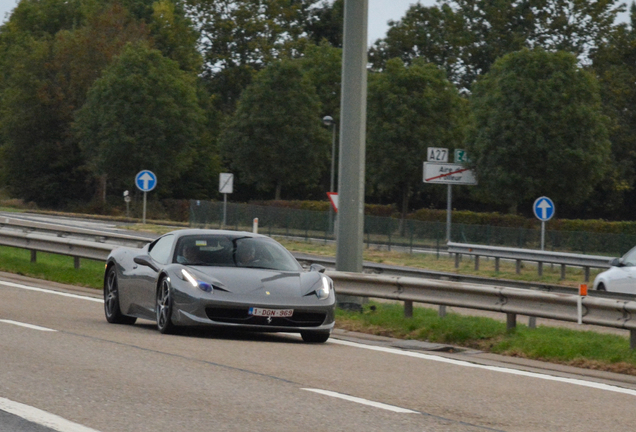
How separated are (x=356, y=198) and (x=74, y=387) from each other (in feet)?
25.0

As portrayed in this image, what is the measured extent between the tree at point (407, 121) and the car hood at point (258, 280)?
168 ft

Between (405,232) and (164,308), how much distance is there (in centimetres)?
3036

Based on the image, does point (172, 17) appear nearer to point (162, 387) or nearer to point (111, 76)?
point (111, 76)

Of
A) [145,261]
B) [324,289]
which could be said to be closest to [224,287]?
[324,289]

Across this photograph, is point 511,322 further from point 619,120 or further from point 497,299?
point 619,120

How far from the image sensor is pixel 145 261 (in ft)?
41.1

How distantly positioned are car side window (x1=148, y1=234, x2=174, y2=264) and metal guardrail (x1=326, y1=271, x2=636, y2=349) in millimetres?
2388

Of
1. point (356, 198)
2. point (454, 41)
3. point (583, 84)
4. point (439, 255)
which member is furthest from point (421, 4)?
point (356, 198)

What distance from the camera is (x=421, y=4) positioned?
286 feet

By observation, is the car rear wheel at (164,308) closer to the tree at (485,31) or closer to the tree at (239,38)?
the tree at (485,31)

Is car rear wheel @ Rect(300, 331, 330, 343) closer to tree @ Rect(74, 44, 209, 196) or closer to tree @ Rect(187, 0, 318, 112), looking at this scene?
tree @ Rect(74, 44, 209, 196)

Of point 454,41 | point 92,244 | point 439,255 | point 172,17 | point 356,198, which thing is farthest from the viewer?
point 172,17

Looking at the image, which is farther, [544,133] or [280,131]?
[280,131]

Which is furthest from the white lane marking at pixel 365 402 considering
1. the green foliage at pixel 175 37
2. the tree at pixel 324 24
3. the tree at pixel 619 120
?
the tree at pixel 324 24
